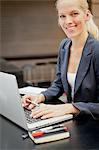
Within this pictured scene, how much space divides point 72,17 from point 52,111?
0.48 meters

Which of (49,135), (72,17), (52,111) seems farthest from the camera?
(72,17)

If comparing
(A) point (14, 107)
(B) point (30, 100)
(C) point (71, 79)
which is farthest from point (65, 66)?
(A) point (14, 107)

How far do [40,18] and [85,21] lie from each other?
3.54 meters

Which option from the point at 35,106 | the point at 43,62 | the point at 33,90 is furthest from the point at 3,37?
the point at 35,106

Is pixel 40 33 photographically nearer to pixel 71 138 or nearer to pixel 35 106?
pixel 35 106

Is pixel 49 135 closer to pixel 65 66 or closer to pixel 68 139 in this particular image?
pixel 68 139

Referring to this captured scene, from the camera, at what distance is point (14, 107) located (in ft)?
3.75

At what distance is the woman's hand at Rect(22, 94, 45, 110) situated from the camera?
1377mm

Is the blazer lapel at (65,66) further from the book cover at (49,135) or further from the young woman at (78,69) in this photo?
the book cover at (49,135)

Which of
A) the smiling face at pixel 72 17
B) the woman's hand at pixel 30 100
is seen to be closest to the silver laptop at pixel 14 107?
the woman's hand at pixel 30 100

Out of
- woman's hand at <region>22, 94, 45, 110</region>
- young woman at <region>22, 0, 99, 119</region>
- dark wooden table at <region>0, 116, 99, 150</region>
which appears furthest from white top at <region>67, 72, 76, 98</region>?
dark wooden table at <region>0, 116, 99, 150</region>

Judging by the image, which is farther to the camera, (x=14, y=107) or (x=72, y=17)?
(x=72, y=17)

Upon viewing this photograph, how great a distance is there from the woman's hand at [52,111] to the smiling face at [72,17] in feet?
1.32

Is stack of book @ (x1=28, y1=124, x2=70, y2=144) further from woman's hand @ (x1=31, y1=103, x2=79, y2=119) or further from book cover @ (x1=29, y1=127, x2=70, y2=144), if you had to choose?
woman's hand @ (x1=31, y1=103, x2=79, y2=119)
